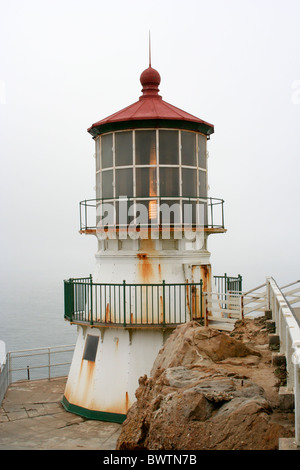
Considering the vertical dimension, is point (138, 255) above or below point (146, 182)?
below

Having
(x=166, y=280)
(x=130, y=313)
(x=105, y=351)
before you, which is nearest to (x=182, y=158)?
(x=166, y=280)

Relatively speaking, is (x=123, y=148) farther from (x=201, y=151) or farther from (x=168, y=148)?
(x=201, y=151)

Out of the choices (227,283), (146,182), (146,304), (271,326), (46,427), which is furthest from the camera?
(227,283)

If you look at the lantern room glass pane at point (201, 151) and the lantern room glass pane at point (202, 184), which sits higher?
the lantern room glass pane at point (201, 151)

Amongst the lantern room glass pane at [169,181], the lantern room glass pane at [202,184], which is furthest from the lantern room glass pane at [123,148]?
the lantern room glass pane at [202,184]

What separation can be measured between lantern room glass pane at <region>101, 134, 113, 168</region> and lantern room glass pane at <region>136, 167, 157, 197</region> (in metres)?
1.00

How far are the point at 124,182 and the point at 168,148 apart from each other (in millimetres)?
1557

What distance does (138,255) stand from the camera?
15062 mm

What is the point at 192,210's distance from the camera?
603 inches

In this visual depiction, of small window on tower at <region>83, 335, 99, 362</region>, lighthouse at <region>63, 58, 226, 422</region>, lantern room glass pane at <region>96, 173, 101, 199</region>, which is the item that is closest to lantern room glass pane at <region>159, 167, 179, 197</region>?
lighthouse at <region>63, 58, 226, 422</region>

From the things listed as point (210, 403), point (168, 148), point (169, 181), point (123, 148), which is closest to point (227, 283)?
point (169, 181)

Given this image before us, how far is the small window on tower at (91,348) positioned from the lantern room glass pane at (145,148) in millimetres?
5158

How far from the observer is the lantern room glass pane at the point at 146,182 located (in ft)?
48.8

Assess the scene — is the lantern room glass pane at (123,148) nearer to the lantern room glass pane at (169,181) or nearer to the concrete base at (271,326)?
the lantern room glass pane at (169,181)
